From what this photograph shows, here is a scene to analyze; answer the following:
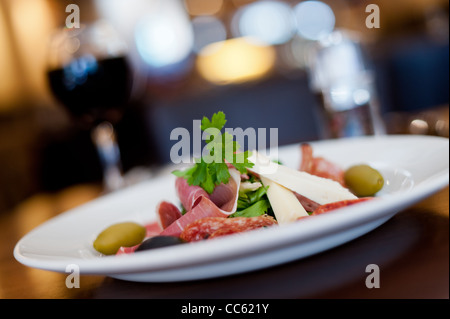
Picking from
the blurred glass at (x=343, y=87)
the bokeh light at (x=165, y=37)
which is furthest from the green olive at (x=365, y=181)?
the bokeh light at (x=165, y=37)

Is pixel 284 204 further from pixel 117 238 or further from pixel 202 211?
pixel 117 238

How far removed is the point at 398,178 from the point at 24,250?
0.56 metres

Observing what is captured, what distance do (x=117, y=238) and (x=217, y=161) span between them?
187 mm

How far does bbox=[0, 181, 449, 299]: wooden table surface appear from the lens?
441 millimetres

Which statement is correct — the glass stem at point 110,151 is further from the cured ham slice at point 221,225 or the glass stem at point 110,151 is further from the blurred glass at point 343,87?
the cured ham slice at point 221,225

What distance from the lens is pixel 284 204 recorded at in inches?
22.9

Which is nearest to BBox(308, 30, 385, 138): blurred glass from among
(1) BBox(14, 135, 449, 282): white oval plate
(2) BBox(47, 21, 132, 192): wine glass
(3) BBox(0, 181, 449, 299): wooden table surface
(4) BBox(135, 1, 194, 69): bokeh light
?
(1) BBox(14, 135, 449, 282): white oval plate

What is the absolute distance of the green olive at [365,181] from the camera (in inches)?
28.7

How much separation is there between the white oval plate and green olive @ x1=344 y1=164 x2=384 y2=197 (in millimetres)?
20

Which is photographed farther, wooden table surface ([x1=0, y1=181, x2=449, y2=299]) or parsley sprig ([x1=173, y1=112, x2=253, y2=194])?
parsley sprig ([x1=173, y1=112, x2=253, y2=194])

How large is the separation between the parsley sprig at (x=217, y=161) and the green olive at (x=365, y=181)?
20 centimetres

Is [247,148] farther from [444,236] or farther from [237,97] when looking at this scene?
[237,97]

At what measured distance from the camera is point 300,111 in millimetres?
3760

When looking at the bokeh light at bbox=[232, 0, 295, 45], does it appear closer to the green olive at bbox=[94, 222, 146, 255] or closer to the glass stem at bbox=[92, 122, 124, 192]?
the glass stem at bbox=[92, 122, 124, 192]
